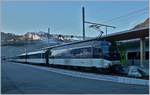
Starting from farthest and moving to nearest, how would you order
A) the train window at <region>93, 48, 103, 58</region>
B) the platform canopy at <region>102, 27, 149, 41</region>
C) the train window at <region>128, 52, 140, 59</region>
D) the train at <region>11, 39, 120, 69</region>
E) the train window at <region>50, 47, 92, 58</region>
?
the train window at <region>128, 52, 140, 59</region> → the train window at <region>50, 47, 92, 58</region> → the platform canopy at <region>102, 27, 149, 41</region> → the train window at <region>93, 48, 103, 58</region> → the train at <region>11, 39, 120, 69</region>

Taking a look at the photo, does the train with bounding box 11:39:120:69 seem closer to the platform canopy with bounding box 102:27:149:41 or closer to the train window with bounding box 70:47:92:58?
the train window with bounding box 70:47:92:58

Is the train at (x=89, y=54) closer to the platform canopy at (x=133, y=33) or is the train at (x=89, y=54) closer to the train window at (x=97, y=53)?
the train window at (x=97, y=53)

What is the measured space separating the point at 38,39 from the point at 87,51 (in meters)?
78.7

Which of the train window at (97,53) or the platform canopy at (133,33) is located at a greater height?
the platform canopy at (133,33)

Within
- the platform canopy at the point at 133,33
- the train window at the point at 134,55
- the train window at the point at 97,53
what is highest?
the platform canopy at the point at 133,33

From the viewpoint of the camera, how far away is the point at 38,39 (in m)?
108

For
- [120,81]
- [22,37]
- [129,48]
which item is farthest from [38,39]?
[120,81]

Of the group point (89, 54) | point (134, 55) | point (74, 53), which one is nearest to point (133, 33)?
point (89, 54)

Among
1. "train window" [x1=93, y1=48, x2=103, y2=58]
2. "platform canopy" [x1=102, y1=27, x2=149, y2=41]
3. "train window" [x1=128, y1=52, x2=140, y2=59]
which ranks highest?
"platform canopy" [x1=102, y1=27, x2=149, y2=41]

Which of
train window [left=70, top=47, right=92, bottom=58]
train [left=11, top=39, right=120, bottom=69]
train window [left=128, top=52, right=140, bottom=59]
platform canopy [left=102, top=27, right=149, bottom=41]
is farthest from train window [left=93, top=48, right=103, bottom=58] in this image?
train window [left=128, top=52, right=140, bottom=59]

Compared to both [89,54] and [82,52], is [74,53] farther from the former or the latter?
[89,54]

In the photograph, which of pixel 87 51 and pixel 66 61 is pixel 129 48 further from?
pixel 87 51

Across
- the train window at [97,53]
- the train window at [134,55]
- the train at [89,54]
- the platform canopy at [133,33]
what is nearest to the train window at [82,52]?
the train at [89,54]

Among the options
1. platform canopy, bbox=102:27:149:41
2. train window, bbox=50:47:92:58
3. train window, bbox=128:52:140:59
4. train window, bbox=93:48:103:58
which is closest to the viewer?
train window, bbox=93:48:103:58
